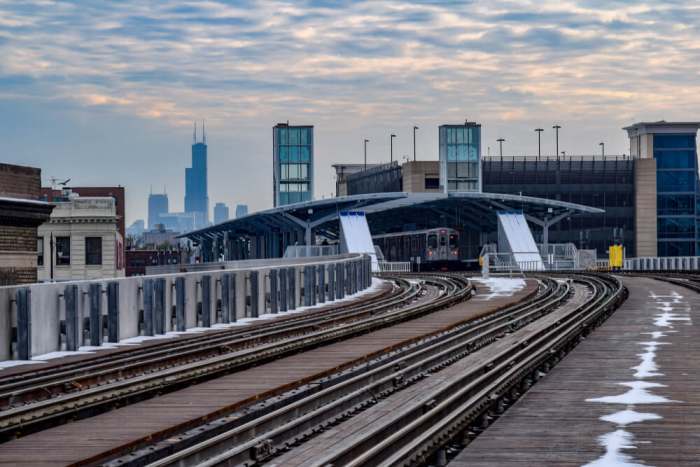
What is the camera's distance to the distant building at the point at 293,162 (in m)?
149

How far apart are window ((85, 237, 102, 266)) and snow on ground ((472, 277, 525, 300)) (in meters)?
31.2

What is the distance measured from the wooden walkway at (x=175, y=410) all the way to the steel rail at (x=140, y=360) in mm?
1332

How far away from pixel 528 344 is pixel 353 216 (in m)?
72.2

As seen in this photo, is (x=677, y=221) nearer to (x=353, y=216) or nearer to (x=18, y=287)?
(x=353, y=216)

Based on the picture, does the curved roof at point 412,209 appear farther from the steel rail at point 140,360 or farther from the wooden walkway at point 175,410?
the wooden walkway at point 175,410

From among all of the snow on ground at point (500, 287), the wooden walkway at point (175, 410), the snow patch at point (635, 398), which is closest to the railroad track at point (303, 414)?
the wooden walkway at point (175, 410)

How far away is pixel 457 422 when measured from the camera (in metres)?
14.0

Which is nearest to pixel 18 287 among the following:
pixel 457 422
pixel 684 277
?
pixel 457 422

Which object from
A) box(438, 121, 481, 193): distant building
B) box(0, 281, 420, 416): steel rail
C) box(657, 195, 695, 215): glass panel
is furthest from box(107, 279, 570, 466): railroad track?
box(657, 195, 695, 215): glass panel

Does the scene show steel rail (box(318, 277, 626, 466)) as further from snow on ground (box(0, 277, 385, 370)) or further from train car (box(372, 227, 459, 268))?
train car (box(372, 227, 459, 268))

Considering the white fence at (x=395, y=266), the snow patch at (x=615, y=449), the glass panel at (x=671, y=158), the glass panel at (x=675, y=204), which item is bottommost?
the snow patch at (x=615, y=449)

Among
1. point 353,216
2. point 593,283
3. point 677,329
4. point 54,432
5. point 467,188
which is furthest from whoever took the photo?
point 467,188

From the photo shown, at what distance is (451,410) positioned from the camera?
14.9 metres

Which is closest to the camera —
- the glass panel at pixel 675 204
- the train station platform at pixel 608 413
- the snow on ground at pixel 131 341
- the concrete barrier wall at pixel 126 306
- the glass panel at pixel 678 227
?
the train station platform at pixel 608 413
